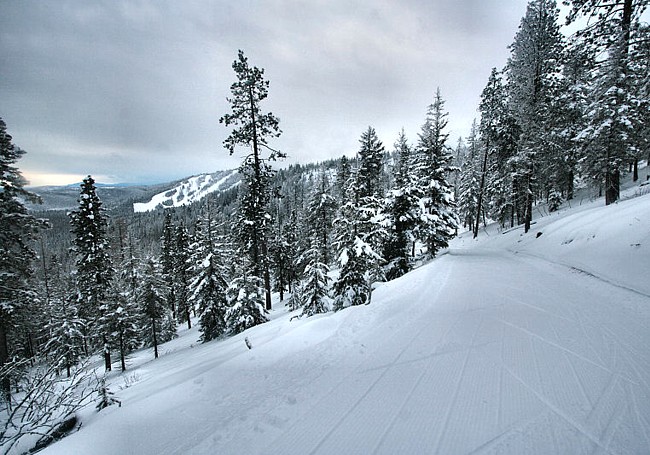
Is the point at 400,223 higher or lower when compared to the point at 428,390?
higher

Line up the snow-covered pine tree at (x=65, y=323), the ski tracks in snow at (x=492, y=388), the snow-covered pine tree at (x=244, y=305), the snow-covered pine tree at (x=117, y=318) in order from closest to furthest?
the ski tracks in snow at (x=492, y=388), the snow-covered pine tree at (x=244, y=305), the snow-covered pine tree at (x=117, y=318), the snow-covered pine tree at (x=65, y=323)

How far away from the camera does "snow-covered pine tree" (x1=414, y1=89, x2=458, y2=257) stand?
17.4 meters

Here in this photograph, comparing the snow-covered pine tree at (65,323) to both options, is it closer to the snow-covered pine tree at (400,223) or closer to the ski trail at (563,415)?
the snow-covered pine tree at (400,223)

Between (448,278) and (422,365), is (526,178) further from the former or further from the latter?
(422,365)

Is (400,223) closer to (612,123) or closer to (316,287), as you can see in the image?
(316,287)

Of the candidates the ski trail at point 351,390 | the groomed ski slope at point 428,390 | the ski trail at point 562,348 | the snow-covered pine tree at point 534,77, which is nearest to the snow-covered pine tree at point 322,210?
the snow-covered pine tree at point 534,77

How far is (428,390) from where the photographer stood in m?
3.77

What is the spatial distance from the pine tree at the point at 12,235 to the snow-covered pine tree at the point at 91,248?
5337mm

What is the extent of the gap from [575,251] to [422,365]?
38.8ft

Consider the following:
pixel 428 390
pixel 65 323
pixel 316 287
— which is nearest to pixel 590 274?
pixel 428 390

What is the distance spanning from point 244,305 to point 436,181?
14.7 m

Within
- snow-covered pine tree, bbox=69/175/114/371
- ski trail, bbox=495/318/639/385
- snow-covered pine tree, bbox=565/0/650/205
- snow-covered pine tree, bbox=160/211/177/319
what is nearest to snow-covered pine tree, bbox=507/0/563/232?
snow-covered pine tree, bbox=565/0/650/205

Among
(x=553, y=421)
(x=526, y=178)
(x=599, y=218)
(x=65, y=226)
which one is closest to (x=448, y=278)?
(x=553, y=421)

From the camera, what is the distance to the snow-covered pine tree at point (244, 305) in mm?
15422
